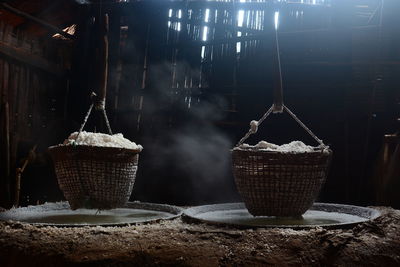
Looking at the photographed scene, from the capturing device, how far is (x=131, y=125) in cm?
725

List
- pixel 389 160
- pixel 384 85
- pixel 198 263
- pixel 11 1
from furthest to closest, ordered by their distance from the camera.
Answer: pixel 11 1, pixel 384 85, pixel 389 160, pixel 198 263

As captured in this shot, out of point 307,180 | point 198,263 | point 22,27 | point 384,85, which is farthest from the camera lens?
point 22,27

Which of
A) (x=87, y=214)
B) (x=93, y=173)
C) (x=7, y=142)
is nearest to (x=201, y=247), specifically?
(x=93, y=173)

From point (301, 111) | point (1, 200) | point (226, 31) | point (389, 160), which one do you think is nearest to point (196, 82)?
point (226, 31)

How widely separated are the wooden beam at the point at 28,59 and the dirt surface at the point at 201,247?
15.9 ft

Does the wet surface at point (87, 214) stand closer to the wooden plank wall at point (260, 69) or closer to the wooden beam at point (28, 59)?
the wooden plank wall at point (260, 69)

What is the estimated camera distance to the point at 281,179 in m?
3.00

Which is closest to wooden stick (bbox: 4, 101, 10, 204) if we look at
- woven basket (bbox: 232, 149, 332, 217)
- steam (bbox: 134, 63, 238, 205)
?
steam (bbox: 134, 63, 238, 205)

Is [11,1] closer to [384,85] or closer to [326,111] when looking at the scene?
[326,111]

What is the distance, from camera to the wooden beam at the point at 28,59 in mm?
6561

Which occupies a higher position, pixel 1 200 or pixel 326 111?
pixel 326 111

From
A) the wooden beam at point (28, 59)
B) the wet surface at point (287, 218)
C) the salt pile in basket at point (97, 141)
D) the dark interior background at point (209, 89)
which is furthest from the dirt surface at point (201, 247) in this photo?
the wooden beam at point (28, 59)

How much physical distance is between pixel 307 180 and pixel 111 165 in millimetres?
1630

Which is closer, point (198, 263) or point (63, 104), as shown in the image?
point (198, 263)
